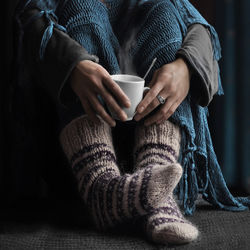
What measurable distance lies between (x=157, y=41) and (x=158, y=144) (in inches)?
8.8

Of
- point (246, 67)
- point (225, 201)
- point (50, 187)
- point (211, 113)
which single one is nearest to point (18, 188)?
point (50, 187)

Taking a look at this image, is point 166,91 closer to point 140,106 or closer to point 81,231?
point 140,106

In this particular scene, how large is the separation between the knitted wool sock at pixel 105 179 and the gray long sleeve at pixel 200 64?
211mm

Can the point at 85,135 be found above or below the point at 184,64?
below

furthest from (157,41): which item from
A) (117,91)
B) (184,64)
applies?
(117,91)

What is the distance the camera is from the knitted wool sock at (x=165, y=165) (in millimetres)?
748

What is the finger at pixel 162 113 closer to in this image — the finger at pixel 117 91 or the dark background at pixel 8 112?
the finger at pixel 117 91

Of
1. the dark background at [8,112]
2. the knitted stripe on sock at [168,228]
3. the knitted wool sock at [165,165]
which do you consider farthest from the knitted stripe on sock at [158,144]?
the dark background at [8,112]

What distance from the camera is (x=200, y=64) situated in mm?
875

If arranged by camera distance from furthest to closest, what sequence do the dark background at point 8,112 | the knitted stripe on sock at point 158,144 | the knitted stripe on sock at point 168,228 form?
the dark background at point 8,112 → the knitted stripe on sock at point 158,144 → the knitted stripe on sock at point 168,228

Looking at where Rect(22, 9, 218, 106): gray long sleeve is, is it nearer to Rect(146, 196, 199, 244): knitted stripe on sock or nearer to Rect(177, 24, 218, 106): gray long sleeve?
Rect(177, 24, 218, 106): gray long sleeve

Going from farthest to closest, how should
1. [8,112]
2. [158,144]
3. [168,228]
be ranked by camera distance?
[8,112] < [158,144] < [168,228]

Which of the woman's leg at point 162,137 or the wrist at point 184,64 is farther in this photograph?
the wrist at point 184,64

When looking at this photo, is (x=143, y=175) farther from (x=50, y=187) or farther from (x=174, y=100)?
(x=50, y=187)
